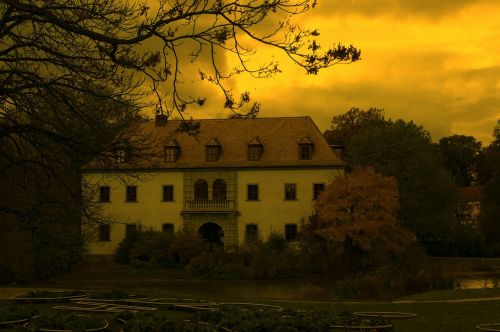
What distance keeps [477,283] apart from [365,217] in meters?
7.56

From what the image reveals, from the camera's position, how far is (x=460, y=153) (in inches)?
3568

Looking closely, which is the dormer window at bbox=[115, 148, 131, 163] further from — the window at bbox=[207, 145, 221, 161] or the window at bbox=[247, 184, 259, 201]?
the window at bbox=[207, 145, 221, 161]

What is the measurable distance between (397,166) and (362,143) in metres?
3.21

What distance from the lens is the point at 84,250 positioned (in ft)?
151

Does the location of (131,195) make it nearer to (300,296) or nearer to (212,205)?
(212,205)

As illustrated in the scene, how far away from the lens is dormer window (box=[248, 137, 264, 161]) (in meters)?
48.0

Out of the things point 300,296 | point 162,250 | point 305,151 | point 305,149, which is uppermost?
point 305,149

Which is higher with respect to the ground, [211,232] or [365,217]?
[365,217]

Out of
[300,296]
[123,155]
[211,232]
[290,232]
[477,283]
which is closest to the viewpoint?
[123,155]

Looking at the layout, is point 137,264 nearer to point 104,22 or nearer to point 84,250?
point 84,250

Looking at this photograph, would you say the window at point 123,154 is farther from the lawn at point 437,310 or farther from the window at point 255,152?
the window at point 255,152

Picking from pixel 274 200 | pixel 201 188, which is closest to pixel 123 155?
pixel 274 200

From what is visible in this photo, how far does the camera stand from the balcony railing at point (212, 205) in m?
47.2

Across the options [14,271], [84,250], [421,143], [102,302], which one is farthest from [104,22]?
[421,143]
